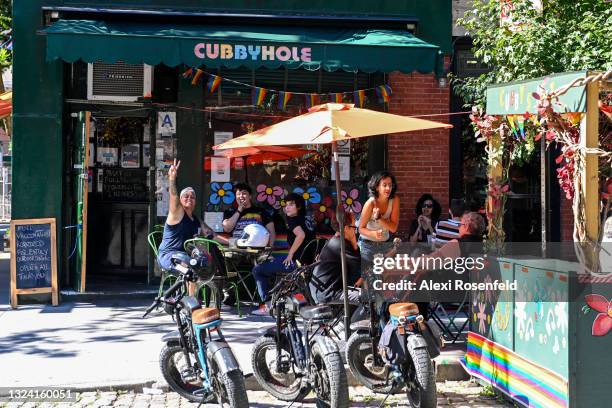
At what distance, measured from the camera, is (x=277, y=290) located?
20.1ft

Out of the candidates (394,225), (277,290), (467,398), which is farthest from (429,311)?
(277,290)

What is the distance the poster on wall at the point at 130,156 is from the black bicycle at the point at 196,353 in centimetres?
556

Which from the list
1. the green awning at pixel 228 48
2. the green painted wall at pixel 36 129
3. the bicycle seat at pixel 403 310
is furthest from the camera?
the green painted wall at pixel 36 129

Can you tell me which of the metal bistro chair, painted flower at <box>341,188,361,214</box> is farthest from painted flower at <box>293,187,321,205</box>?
the metal bistro chair

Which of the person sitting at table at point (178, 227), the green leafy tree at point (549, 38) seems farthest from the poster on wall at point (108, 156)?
the green leafy tree at point (549, 38)

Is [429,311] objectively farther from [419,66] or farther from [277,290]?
[419,66]

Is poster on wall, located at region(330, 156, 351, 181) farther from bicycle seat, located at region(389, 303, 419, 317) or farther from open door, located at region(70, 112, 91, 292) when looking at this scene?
bicycle seat, located at region(389, 303, 419, 317)

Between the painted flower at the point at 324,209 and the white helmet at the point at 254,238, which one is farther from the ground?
the painted flower at the point at 324,209

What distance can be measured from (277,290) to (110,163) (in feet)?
21.5

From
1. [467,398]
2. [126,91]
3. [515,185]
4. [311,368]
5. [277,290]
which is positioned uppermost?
[126,91]

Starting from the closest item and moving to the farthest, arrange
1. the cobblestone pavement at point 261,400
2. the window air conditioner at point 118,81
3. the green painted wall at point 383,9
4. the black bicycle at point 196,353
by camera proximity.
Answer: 1. the black bicycle at point 196,353
2. the cobblestone pavement at point 261,400
3. the green painted wall at point 383,9
4. the window air conditioner at point 118,81

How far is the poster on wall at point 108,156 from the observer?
11.9 m

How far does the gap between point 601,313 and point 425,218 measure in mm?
5057

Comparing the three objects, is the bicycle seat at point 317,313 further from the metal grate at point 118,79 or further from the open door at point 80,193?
the metal grate at point 118,79
